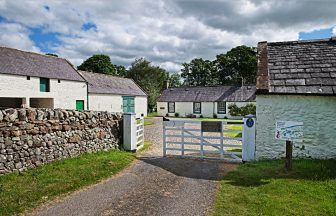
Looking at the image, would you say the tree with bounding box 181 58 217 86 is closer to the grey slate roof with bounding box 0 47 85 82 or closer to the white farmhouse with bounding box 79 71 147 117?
the white farmhouse with bounding box 79 71 147 117

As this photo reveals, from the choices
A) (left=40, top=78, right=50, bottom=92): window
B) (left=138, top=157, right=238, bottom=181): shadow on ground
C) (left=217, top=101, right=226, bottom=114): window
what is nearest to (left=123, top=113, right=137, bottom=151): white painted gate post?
(left=138, top=157, right=238, bottom=181): shadow on ground

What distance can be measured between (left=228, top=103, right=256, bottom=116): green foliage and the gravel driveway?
22.9 m

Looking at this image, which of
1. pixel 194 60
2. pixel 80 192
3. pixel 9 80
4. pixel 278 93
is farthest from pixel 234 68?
pixel 80 192

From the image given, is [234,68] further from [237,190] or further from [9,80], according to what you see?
[237,190]

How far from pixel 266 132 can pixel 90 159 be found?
626cm

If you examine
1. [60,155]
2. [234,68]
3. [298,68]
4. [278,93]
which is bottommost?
[60,155]

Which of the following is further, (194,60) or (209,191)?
(194,60)

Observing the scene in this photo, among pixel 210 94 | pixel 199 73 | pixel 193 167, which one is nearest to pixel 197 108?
pixel 210 94

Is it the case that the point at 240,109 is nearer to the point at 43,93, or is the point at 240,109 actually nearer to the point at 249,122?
the point at 43,93

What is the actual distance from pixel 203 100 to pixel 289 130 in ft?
98.4

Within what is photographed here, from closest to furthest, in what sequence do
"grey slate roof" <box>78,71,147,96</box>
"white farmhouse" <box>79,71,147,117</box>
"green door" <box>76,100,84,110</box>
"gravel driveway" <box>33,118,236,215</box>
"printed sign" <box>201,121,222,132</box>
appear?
"gravel driveway" <box>33,118,236,215</box>, "printed sign" <box>201,121,222,132</box>, "green door" <box>76,100,84,110</box>, "white farmhouse" <box>79,71,147,117</box>, "grey slate roof" <box>78,71,147,96</box>

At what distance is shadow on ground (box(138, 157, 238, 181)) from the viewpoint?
7598 millimetres

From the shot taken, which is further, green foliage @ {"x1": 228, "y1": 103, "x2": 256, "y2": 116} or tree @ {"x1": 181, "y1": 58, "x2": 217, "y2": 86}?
tree @ {"x1": 181, "y1": 58, "x2": 217, "y2": 86}

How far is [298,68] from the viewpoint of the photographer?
31.2ft
